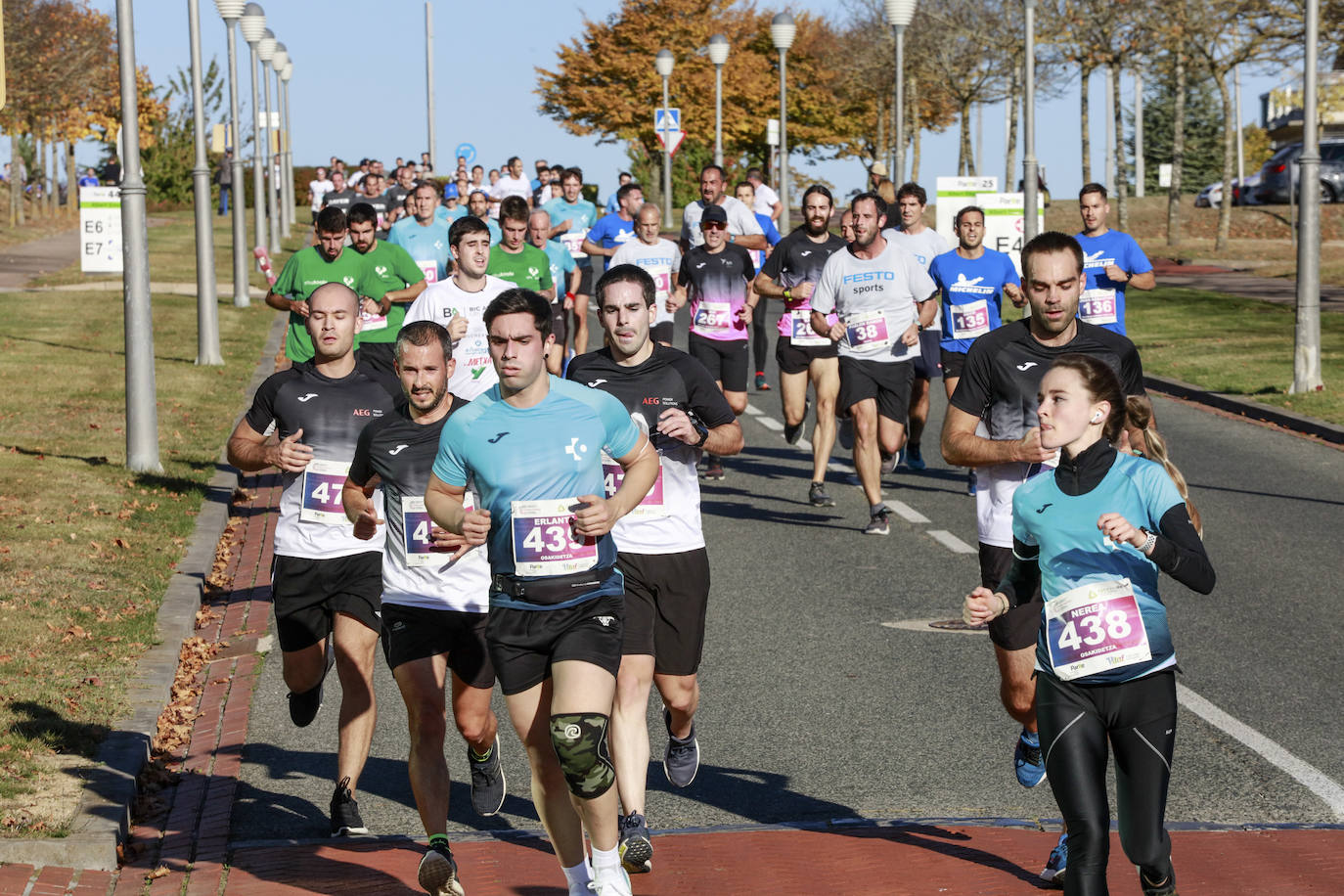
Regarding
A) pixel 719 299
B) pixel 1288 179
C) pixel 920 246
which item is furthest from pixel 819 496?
pixel 1288 179

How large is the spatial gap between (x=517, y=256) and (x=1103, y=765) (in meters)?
9.08

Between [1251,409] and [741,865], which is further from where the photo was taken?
[1251,409]

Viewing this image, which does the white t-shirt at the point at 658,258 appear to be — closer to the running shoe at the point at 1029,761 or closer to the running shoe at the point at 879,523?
Result: the running shoe at the point at 879,523

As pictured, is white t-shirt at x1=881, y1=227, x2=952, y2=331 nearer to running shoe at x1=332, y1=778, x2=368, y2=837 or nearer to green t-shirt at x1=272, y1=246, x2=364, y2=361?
green t-shirt at x1=272, y1=246, x2=364, y2=361

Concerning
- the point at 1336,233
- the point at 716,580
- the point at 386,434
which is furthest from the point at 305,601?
the point at 1336,233

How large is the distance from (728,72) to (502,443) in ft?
223

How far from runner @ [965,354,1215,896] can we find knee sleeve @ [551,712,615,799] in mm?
1145

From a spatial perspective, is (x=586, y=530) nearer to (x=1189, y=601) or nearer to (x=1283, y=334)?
(x=1189, y=601)

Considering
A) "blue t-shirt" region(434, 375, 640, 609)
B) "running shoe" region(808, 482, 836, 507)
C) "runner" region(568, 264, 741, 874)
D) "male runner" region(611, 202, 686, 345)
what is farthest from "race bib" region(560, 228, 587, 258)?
"blue t-shirt" region(434, 375, 640, 609)

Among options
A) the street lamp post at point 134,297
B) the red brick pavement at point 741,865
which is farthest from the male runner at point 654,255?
the red brick pavement at point 741,865

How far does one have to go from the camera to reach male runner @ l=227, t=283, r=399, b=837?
6.86 m

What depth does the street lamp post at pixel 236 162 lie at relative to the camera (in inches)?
1114

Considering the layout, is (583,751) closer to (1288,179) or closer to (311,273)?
(311,273)

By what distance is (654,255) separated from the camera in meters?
15.5
